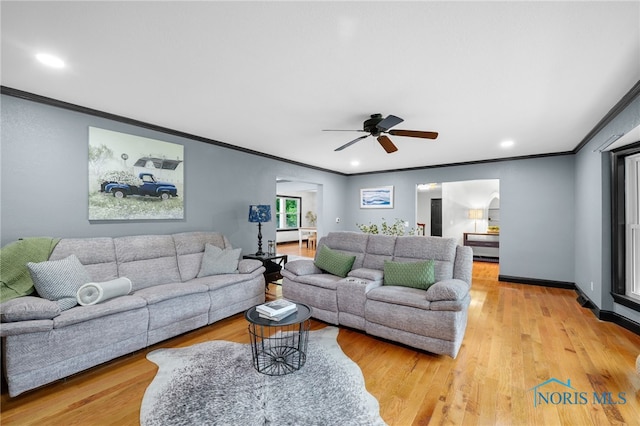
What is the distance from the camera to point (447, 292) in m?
2.60

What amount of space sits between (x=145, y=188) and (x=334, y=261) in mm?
2608

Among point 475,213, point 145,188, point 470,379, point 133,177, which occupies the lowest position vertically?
point 470,379

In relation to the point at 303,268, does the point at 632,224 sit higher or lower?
higher

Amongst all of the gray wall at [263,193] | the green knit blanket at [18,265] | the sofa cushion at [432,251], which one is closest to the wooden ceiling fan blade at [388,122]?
the sofa cushion at [432,251]

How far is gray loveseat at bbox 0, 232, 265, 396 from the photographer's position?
6.80 ft

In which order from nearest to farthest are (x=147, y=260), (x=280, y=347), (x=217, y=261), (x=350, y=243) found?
(x=280, y=347) → (x=147, y=260) → (x=217, y=261) → (x=350, y=243)

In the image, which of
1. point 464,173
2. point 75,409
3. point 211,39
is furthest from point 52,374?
point 464,173

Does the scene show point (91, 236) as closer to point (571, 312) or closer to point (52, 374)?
point (52, 374)

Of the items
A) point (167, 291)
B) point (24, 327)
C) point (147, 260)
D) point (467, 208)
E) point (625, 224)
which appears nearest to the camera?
point (24, 327)

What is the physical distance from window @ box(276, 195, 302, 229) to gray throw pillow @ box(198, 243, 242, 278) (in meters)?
7.42

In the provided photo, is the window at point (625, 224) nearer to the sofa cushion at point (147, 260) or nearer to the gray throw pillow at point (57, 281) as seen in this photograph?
the sofa cushion at point (147, 260)

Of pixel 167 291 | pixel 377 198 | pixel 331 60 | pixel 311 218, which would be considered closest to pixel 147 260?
pixel 167 291

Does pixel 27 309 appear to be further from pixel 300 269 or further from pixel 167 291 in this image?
pixel 300 269

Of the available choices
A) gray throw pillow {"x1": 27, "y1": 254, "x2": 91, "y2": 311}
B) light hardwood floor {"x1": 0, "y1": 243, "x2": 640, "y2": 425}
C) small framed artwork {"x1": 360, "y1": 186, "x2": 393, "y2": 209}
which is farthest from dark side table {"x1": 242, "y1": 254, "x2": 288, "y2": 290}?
small framed artwork {"x1": 360, "y1": 186, "x2": 393, "y2": 209}
